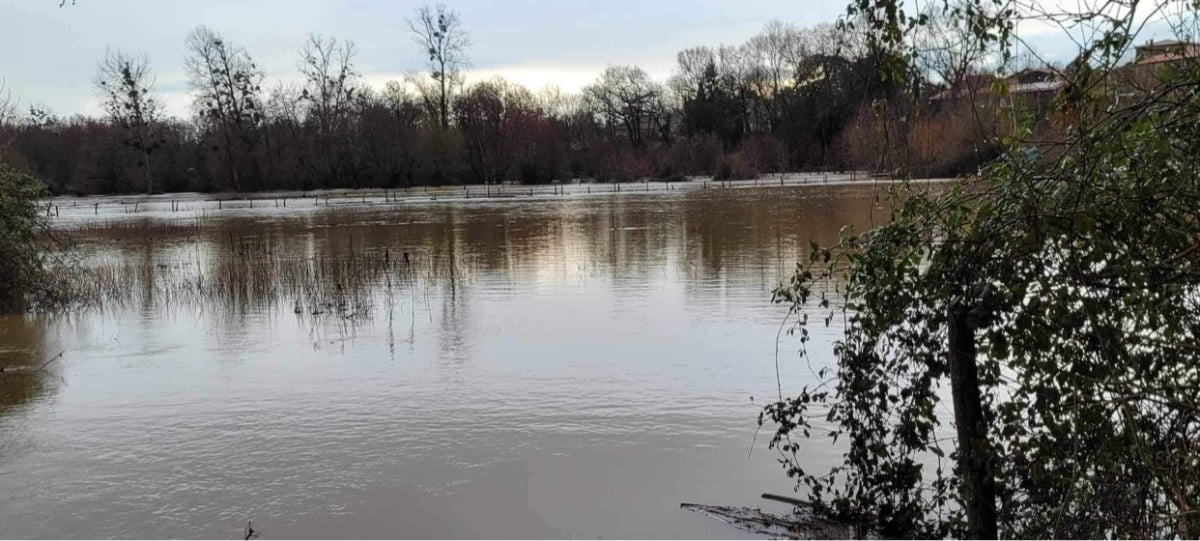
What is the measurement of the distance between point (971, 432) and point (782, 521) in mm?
1797

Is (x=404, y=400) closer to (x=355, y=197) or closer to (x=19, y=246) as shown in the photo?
(x=19, y=246)

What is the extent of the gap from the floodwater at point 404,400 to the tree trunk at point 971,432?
2.74 ft

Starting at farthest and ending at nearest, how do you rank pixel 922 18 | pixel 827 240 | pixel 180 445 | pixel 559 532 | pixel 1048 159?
pixel 827 240
pixel 180 445
pixel 559 532
pixel 1048 159
pixel 922 18

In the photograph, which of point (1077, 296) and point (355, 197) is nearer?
point (1077, 296)

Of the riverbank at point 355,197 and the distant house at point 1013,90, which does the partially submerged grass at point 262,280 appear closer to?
the distant house at point 1013,90

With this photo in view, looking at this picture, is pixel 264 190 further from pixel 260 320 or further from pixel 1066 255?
pixel 1066 255

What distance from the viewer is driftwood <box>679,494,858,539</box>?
5.53m

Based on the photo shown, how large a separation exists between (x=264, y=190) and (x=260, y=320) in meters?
65.3

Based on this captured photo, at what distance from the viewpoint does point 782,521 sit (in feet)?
19.2

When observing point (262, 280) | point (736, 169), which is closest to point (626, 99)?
point (736, 169)

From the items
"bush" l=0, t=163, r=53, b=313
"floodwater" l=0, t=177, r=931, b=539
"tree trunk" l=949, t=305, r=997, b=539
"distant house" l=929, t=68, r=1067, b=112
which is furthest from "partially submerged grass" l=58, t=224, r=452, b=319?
"distant house" l=929, t=68, r=1067, b=112

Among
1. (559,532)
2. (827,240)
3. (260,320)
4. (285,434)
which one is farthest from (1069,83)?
(827,240)

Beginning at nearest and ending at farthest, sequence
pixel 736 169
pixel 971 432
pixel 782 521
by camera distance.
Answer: pixel 971 432, pixel 782 521, pixel 736 169

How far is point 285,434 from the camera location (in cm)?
816
